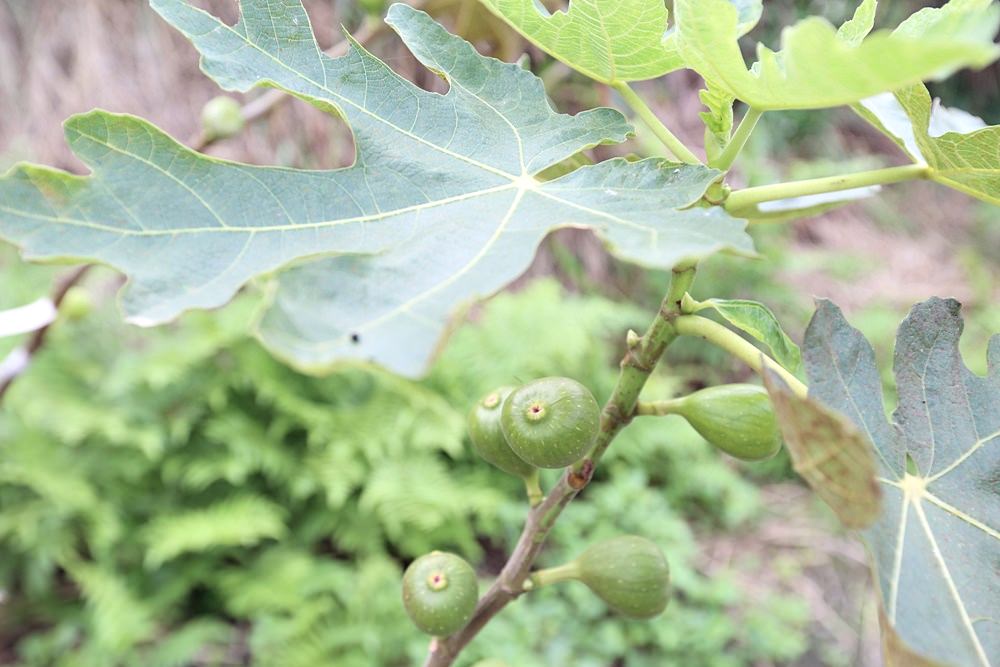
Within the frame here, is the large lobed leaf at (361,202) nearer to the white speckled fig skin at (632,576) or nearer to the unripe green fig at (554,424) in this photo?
the unripe green fig at (554,424)

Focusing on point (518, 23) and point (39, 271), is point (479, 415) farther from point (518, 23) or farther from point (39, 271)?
point (39, 271)

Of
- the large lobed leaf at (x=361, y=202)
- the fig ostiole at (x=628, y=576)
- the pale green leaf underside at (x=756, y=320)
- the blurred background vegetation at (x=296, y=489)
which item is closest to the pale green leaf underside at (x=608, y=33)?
the large lobed leaf at (x=361, y=202)

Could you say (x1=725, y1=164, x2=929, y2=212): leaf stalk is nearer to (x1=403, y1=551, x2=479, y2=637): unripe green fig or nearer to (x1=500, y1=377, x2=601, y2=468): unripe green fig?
(x1=500, y1=377, x2=601, y2=468): unripe green fig

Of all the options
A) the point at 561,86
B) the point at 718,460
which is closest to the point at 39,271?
the point at 561,86

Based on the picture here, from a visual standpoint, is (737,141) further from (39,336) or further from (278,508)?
(278,508)

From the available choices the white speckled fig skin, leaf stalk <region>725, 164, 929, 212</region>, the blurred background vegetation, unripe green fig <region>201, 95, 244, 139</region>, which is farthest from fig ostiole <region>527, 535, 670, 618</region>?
the blurred background vegetation
